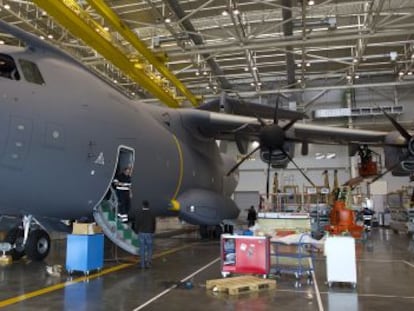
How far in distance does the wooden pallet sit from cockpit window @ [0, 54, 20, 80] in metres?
5.29

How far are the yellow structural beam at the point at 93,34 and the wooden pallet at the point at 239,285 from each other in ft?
32.8

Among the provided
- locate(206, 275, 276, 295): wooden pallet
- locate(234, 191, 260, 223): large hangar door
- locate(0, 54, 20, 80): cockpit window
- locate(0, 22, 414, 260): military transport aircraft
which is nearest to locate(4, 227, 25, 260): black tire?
locate(0, 22, 414, 260): military transport aircraft

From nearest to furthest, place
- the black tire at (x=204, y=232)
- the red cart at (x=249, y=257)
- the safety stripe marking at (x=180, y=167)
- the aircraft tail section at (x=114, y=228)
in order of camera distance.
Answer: the red cart at (x=249, y=257) → the aircraft tail section at (x=114, y=228) → the safety stripe marking at (x=180, y=167) → the black tire at (x=204, y=232)

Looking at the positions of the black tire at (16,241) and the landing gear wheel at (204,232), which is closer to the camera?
the black tire at (16,241)

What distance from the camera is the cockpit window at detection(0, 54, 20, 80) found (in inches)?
312

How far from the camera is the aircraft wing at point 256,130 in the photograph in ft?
48.1

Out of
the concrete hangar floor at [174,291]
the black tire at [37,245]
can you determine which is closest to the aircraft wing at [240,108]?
the concrete hangar floor at [174,291]

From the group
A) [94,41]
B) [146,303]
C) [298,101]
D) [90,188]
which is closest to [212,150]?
[94,41]

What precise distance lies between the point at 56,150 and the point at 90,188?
4.43ft

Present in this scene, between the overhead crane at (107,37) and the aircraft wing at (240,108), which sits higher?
the overhead crane at (107,37)

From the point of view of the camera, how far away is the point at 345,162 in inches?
1394

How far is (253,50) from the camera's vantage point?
19.6 metres

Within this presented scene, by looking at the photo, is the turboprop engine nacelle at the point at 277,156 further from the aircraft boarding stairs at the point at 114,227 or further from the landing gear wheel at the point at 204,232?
the landing gear wheel at the point at 204,232

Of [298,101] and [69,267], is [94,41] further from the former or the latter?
[298,101]
